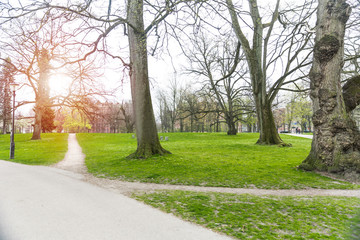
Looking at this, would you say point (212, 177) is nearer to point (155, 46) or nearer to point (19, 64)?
point (155, 46)

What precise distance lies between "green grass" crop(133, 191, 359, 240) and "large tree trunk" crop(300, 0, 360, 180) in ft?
10.4

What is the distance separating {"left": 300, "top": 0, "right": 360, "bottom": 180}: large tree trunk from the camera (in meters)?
6.46

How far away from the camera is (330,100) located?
21.8 ft

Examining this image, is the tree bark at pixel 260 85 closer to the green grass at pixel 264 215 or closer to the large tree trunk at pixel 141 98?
the large tree trunk at pixel 141 98

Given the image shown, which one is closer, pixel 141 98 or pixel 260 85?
pixel 141 98

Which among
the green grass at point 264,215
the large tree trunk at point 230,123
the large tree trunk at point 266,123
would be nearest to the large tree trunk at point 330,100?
the green grass at point 264,215

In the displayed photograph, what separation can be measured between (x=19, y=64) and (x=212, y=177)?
23380mm

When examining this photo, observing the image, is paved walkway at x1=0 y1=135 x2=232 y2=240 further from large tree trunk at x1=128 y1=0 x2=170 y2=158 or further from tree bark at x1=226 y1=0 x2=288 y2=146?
tree bark at x1=226 y1=0 x2=288 y2=146

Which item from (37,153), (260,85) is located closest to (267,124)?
(260,85)

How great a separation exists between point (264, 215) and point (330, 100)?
17.7ft

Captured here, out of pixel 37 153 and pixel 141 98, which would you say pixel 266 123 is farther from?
pixel 37 153

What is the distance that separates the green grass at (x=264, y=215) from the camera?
8.70 feet

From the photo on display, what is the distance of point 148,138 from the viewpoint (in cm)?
987

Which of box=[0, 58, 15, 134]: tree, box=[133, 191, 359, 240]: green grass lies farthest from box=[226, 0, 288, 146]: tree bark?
box=[0, 58, 15, 134]: tree
